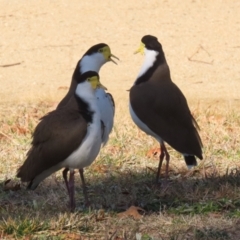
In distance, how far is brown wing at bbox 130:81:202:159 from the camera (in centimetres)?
741

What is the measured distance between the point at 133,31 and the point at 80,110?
6.69 meters

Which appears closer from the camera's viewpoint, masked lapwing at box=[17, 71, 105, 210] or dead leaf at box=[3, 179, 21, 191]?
masked lapwing at box=[17, 71, 105, 210]

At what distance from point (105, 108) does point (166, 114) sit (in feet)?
1.87

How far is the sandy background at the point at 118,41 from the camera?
11102mm

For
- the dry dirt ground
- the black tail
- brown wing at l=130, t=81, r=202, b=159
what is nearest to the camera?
A: the dry dirt ground

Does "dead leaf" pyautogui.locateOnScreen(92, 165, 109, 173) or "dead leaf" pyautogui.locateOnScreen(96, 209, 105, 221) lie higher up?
"dead leaf" pyautogui.locateOnScreen(96, 209, 105, 221)

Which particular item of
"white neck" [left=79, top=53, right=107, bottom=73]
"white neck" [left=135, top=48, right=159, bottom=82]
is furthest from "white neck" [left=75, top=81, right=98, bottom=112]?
"white neck" [left=135, top=48, right=159, bottom=82]

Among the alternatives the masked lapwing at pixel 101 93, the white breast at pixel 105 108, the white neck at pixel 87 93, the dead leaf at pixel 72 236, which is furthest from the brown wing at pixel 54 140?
the dead leaf at pixel 72 236

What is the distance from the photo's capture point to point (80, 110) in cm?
642

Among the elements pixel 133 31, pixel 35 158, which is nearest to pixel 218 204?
pixel 35 158

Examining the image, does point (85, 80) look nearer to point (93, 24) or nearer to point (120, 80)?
point (120, 80)

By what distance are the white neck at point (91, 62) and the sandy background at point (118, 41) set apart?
2570mm

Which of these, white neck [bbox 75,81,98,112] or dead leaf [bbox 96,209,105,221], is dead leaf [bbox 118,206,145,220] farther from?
white neck [bbox 75,81,98,112]

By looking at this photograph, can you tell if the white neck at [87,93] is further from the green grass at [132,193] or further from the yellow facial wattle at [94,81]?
the green grass at [132,193]
